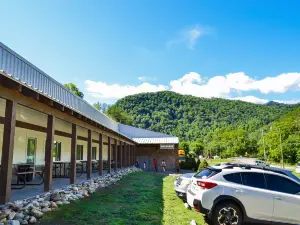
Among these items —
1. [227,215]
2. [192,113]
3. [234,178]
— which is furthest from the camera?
[192,113]

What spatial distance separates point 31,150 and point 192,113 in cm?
10223

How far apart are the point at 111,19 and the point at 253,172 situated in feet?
44.1

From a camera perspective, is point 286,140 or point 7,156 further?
point 286,140

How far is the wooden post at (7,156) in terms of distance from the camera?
5793 millimetres

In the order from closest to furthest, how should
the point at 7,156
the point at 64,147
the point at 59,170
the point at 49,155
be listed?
the point at 7,156, the point at 49,155, the point at 59,170, the point at 64,147

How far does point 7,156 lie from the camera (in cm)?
587

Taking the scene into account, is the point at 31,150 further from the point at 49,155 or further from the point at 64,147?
the point at 49,155

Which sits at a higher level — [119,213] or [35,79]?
[35,79]

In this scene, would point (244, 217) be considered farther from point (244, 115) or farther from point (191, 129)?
point (244, 115)

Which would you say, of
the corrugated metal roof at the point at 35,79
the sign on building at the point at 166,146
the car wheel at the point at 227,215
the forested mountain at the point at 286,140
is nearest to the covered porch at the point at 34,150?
the corrugated metal roof at the point at 35,79

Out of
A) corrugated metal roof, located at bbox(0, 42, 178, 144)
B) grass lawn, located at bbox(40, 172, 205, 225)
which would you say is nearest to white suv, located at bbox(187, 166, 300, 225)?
grass lawn, located at bbox(40, 172, 205, 225)

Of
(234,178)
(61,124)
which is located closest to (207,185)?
(234,178)

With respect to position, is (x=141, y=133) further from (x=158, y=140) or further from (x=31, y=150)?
(x=31, y=150)

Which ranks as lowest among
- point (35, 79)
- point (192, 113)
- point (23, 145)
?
point (23, 145)
